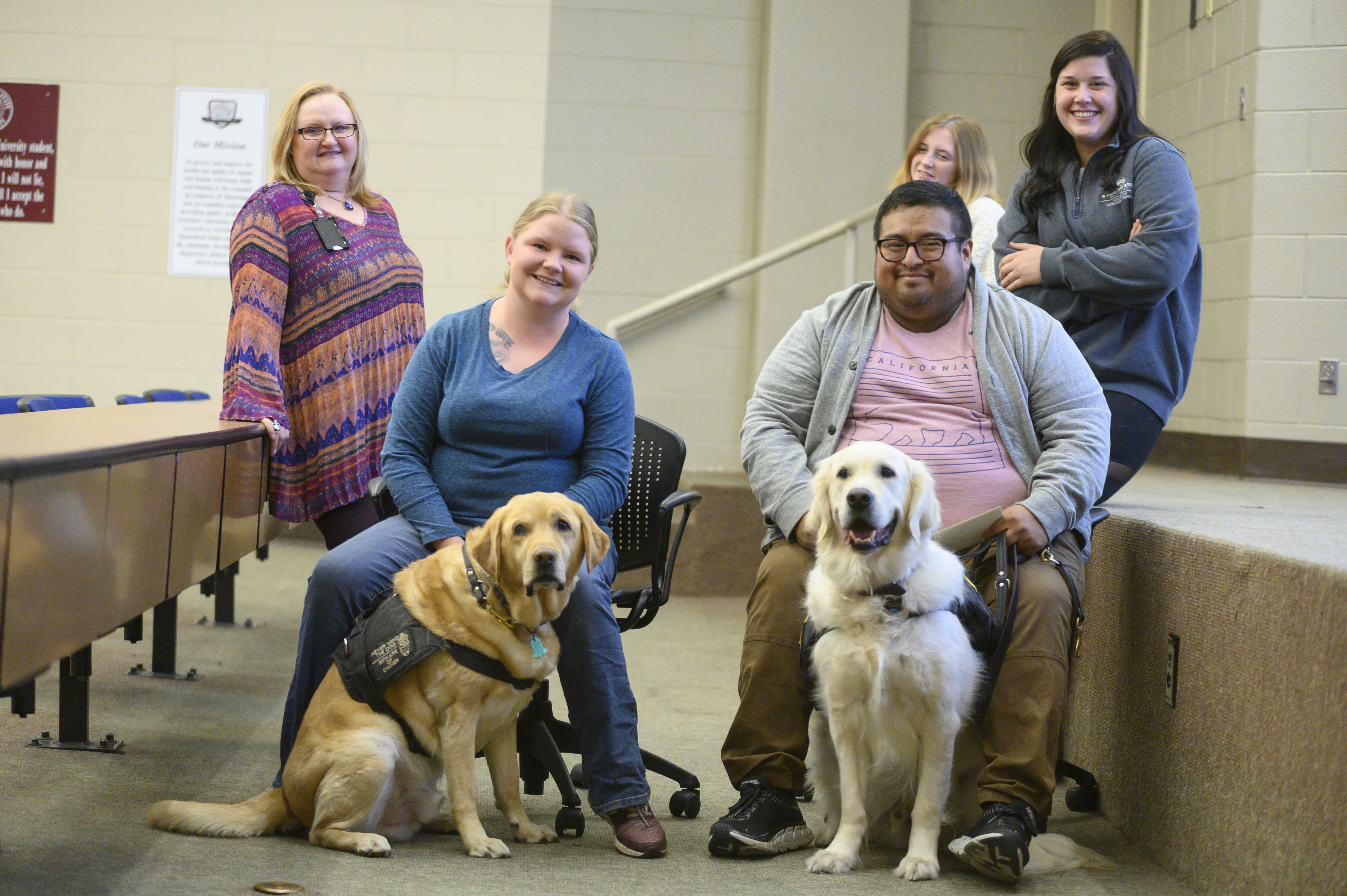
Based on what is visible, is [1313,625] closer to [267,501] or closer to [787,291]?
[267,501]

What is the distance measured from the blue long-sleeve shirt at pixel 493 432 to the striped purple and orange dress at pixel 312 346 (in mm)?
346

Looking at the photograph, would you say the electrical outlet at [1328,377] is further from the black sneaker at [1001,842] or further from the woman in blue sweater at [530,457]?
the woman in blue sweater at [530,457]

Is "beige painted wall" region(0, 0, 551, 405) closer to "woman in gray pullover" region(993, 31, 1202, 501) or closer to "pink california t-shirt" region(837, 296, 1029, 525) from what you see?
"woman in gray pullover" region(993, 31, 1202, 501)

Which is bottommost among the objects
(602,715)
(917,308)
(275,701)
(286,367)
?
(275,701)

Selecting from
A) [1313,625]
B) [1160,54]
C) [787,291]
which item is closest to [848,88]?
[787,291]

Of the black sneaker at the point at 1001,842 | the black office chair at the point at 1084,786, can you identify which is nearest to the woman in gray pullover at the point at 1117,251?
the black office chair at the point at 1084,786

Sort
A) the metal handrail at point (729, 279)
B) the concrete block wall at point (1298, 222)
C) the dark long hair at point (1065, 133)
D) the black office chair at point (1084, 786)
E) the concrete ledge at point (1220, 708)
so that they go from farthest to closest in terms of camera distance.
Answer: the metal handrail at point (729, 279)
the concrete block wall at point (1298, 222)
the dark long hair at point (1065, 133)
the black office chair at point (1084, 786)
the concrete ledge at point (1220, 708)

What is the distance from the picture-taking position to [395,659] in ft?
6.64

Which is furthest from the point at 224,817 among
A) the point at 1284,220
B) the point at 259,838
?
the point at 1284,220

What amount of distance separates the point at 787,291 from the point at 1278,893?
166 inches

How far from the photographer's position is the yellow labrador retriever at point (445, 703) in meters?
2.00

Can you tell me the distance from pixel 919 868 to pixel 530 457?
1.07 m

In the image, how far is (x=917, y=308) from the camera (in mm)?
2336

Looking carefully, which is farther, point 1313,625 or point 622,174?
point 622,174
